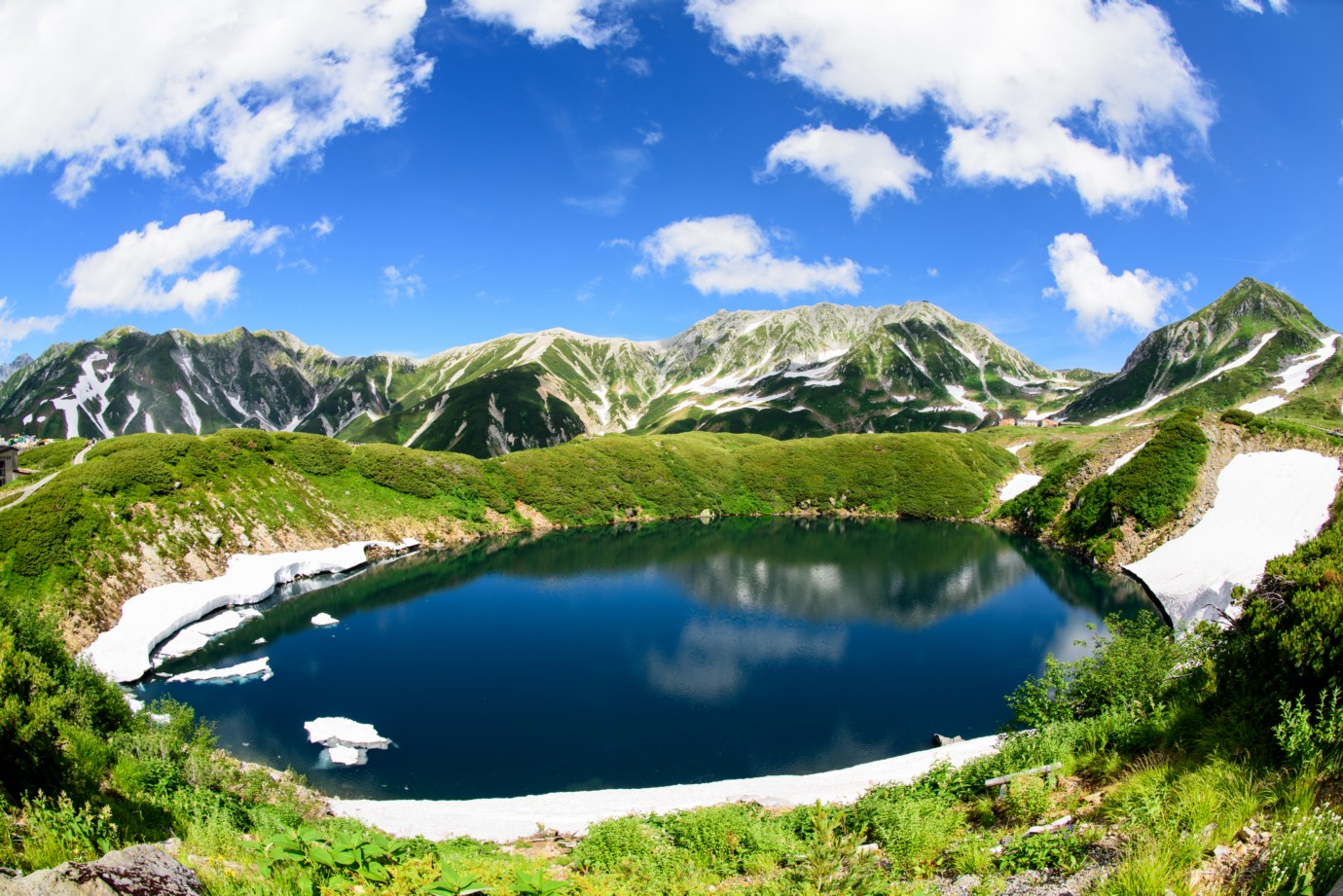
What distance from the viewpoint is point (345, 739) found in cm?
2864

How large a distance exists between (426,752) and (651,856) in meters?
18.0

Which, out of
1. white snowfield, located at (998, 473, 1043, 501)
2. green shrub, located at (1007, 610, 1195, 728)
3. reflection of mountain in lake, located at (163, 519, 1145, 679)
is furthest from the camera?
white snowfield, located at (998, 473, 1043, 501)

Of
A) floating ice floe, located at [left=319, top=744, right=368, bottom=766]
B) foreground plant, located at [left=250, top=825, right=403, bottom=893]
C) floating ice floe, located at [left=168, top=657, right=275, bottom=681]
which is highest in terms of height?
foreground plant, located at [left=250, top=825, right=403, bottom=893]

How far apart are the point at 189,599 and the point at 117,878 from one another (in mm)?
51840

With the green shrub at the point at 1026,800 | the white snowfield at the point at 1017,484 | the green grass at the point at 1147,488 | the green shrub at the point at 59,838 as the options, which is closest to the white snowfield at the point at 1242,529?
the green grass at the point at 1147,488

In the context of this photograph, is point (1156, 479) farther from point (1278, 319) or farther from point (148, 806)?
point (1278, 319)

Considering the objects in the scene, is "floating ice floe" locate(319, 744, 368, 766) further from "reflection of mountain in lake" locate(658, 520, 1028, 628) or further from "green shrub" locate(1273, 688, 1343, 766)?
"green shrub" locate(1273, 688, 1343, 766)

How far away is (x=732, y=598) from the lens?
53062mm

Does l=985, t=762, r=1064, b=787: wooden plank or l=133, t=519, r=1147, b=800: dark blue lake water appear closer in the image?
l=985, t=762, r=1064, b=787: wooden plank

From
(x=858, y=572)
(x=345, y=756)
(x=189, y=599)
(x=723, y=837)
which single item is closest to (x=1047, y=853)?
(x=723, y=837)

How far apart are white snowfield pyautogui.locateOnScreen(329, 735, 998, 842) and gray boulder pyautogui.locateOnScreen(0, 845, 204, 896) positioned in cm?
1322

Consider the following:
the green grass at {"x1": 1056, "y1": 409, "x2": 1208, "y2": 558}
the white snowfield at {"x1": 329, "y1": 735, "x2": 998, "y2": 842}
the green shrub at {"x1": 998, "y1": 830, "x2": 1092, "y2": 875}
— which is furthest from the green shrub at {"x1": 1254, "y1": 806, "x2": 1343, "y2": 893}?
the green grass at {"x1": 1056, "y1": 409, "x2": 1208, "y2": 558}

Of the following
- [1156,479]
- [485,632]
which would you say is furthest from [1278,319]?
[485,632]

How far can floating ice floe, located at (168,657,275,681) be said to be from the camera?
37.1 meters
